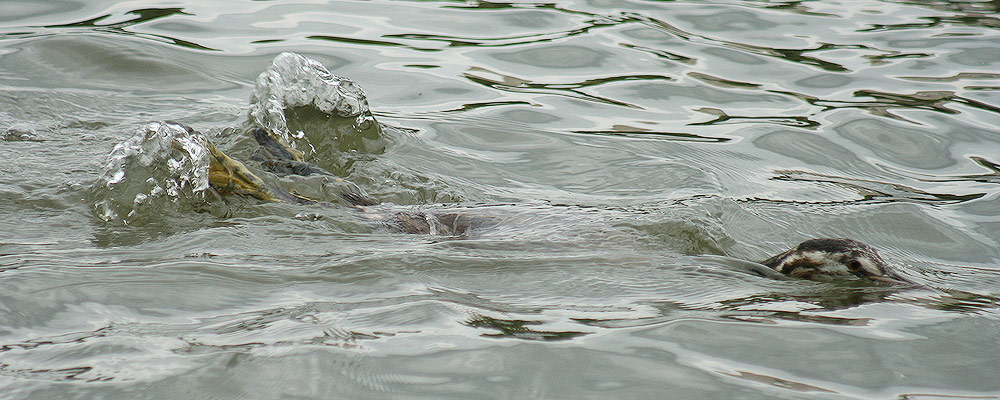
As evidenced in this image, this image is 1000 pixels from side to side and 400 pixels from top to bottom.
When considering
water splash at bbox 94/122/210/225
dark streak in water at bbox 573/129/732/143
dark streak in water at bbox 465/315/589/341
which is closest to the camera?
dark streak in water at bbox 465/315/589/341

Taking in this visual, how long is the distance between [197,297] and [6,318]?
2.15ft

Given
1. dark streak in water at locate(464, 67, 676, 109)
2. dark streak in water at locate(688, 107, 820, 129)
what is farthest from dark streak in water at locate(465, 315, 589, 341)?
dark streak in water at locate(464, 67, 676, 109)

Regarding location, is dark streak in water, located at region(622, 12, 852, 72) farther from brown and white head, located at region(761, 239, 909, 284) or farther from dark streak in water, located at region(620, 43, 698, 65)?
brown and white head, located at region(761, 239, 909, 284)

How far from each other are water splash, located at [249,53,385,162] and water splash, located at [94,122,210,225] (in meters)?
1.45

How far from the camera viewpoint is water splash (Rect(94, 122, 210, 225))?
4.95 metres

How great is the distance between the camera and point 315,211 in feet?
16.3

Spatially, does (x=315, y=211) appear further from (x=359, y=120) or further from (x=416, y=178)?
(x=359, y=120)

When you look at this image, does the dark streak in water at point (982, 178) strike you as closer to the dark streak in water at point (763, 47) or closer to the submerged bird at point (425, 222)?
the dark streak in water at point (763, 47)

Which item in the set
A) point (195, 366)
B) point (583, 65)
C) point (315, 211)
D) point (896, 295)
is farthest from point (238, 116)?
point (896, 295)

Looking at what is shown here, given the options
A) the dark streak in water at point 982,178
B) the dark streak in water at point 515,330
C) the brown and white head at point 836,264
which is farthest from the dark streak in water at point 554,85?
the dark streak in water at point 515,330

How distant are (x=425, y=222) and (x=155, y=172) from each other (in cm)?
146

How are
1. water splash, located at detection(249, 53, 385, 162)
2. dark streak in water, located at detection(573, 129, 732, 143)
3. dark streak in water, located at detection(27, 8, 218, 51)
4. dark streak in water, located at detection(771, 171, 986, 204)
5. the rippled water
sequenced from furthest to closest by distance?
1. dark streak in water, located at detection(27, 8, 218, 51)
2. dark streak in water, located at detection(573, 129, 732, 143)
3. water splash, located at detection(249, 53, 385, 162)
4. dark streak in water, located at detection(771, 171, 986, 204)
5. the rippled water

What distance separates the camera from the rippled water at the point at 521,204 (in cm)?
315

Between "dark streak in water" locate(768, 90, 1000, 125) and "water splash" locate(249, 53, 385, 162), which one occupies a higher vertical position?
→ "water splash" locate(249, 53, 385, 162)
